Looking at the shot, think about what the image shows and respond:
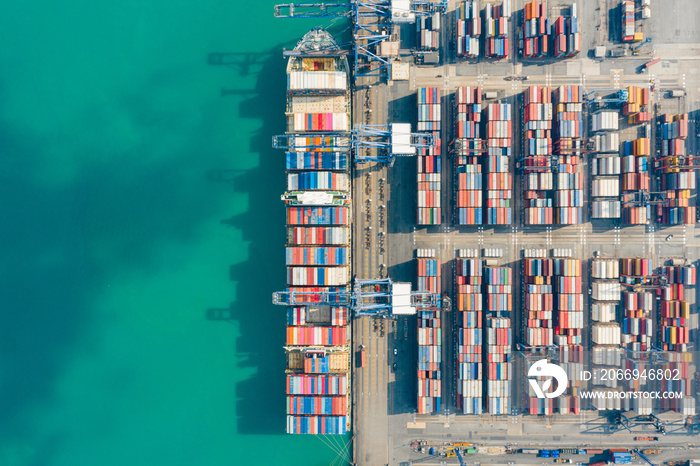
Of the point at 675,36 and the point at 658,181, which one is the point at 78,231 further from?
the point at 675,36

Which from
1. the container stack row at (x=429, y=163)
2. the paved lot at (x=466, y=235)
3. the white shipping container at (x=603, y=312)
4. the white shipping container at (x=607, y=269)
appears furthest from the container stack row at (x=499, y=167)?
the white shipping container at (x=603, y=312)

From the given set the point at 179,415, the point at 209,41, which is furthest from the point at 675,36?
the point at 179,415

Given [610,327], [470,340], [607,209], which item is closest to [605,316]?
[610,327]

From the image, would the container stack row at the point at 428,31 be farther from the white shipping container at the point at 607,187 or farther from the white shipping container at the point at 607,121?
the white shipping container at the point at 607,187

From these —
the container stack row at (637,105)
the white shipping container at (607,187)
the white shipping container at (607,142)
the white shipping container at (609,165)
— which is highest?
the container stack row at (637,105)

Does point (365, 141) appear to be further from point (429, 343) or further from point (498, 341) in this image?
point (498, 341)
